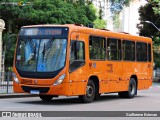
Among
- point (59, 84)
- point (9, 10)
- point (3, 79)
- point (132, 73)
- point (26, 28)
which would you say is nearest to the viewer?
point (59, 84)

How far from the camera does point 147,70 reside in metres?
25.6

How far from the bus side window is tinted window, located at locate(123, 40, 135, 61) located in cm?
419

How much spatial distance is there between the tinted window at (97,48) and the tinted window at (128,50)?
7.40ft

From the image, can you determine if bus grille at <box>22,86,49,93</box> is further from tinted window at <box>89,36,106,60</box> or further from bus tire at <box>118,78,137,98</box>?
bus tire at <box>118,78,137,98</box>

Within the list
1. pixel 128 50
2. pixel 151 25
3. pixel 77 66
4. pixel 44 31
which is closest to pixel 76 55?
pixel 77 66

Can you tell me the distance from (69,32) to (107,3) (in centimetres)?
3381

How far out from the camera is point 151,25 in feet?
212

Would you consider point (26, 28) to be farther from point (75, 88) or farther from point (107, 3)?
point (107, 3)

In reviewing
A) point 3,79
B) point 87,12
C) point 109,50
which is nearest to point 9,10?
point 87,12

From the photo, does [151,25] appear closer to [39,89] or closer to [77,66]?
[77,66]

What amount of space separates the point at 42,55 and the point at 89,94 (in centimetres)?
275

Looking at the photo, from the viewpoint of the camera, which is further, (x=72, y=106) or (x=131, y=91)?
(x=131, y=91)

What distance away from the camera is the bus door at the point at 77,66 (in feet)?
60.5

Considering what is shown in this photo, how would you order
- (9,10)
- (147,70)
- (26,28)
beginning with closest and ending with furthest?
(26,28), (147,70), (9,10)
